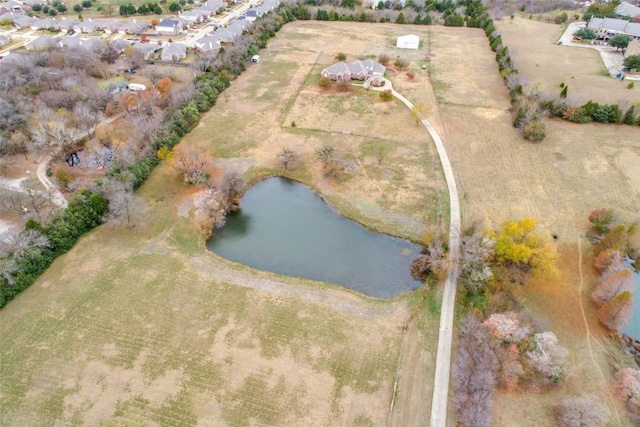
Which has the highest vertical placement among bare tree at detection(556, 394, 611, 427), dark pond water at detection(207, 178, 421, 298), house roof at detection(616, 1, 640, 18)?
house roof at detection(616, 1, 640, 18)

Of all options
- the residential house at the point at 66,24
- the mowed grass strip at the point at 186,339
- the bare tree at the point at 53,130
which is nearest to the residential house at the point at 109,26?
the residential house at the point at 66,24

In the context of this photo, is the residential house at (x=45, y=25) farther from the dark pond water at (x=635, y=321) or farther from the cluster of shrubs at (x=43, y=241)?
the dark pond water at (x=635, y=321)

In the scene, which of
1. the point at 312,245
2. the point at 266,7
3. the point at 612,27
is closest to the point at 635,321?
the point at 312,245

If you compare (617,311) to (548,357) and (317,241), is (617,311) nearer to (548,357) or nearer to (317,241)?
(548,357)

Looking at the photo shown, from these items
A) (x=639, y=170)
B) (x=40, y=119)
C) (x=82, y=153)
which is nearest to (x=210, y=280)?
(x=82, y=153)

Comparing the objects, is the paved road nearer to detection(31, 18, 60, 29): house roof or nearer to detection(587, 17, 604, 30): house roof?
detection(587, 17, 604, 30): house roof

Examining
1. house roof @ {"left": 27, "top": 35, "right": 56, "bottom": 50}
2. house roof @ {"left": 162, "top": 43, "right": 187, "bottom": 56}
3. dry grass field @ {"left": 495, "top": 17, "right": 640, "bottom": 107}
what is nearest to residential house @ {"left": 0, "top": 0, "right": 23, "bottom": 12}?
house roof @ {"left": 27, "top": 35, "right": 56, "bottom": 50}
